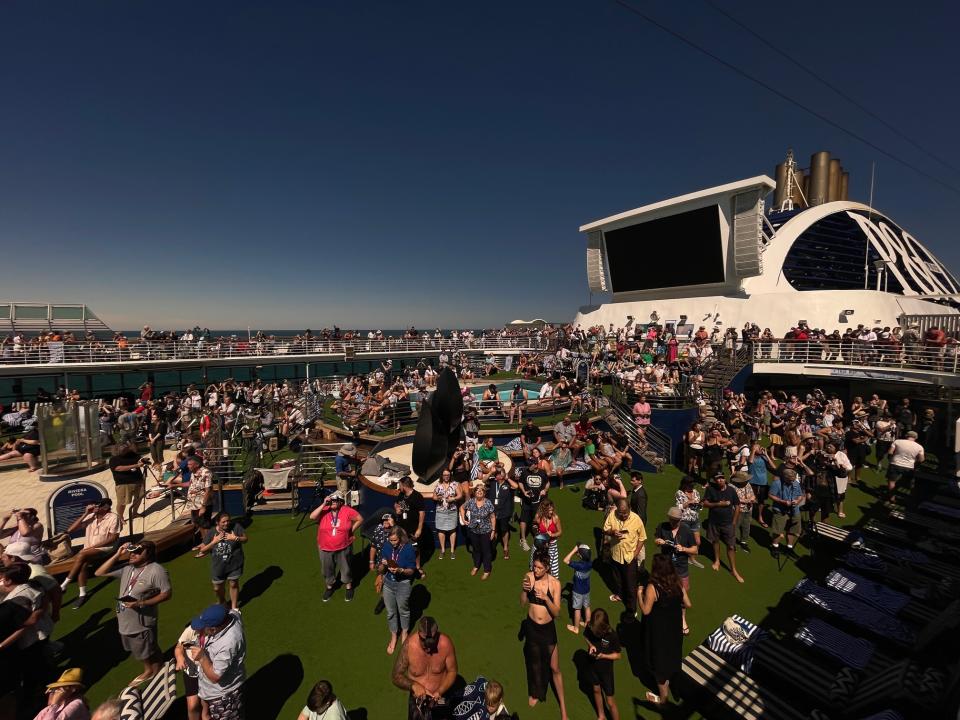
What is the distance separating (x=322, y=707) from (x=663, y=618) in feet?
10.6

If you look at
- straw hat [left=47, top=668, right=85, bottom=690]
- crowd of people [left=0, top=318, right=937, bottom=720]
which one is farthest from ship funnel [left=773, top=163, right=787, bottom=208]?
straw hat [left=47, top=668, right=85, bottom=690]

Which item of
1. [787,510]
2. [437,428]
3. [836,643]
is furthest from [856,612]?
[437,428]

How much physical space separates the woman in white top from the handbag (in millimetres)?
6153

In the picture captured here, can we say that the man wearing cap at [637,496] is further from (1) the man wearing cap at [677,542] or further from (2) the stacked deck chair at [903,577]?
(2) the stacked deck chair at [903,577]

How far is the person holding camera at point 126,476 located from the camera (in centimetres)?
796

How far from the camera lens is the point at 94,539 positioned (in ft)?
20.2

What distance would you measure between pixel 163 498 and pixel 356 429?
4.92m

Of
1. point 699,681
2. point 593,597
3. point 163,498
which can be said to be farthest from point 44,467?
point 699,681

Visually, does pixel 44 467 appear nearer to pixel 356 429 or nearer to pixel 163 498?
pixel 163 498

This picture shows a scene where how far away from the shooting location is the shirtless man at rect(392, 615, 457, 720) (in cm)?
339

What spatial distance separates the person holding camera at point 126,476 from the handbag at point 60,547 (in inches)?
41.6

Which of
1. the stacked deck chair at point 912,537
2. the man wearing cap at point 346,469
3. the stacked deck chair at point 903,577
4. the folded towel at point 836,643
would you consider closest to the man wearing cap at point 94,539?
the man wearing cap at point 346,469

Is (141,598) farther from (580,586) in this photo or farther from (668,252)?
(668,252)

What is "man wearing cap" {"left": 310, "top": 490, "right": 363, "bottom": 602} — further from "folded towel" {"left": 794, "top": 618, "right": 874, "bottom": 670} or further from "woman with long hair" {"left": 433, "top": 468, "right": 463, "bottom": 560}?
"folded towel" {"left": 794, "top": 618, "right": 874, "bottom": 670}
